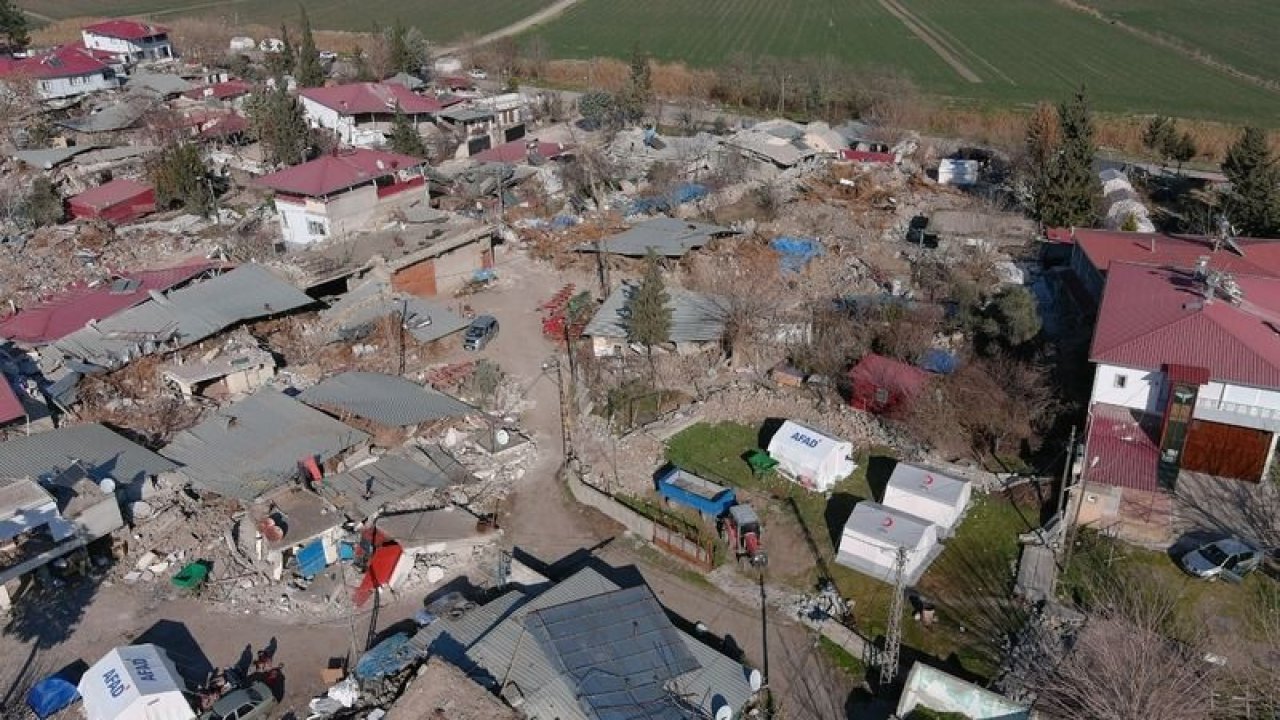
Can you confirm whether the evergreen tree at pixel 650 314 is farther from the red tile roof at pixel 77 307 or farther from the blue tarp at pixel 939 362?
the red tile roof at pixel 77 307

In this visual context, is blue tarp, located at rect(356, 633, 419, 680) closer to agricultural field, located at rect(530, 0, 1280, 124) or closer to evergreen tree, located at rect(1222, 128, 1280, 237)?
evergreen tree, located at rect(1222, 128, 1280, 237)

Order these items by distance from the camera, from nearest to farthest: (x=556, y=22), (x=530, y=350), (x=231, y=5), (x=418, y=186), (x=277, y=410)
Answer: (x=277, y=410), (x=530, y=350), (x=418, y=186), (x=556, y=22), (x=231, y=5)

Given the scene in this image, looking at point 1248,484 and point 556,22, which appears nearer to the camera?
point 1248,484

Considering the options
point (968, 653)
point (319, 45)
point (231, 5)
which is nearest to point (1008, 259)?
point (968, 653)

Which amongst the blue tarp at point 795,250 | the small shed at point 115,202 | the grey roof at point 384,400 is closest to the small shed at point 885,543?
the grey roof at point 384,400

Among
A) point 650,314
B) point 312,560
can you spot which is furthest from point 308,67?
point 312,560

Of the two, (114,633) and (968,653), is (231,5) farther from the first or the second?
(968,653)

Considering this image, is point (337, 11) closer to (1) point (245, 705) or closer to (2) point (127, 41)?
(2) point (127, 41)
